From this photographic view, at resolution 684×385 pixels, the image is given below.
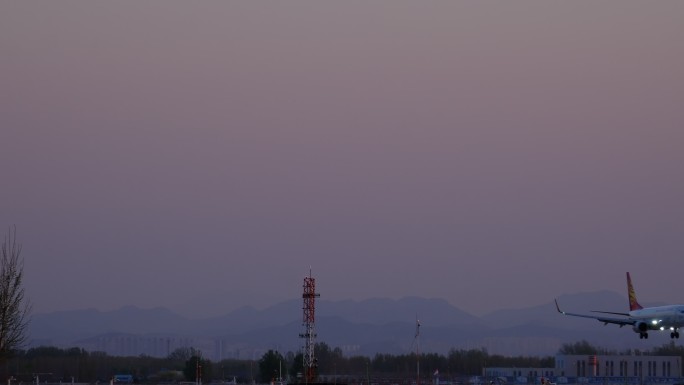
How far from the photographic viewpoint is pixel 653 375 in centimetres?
13488

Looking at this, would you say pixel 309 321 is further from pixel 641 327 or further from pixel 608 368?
pixel 608 368

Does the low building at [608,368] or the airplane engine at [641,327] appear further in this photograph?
the low building at [608,368]

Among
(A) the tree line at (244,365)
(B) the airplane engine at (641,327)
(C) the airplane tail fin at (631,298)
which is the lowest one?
(A) the tree line at (244,365)

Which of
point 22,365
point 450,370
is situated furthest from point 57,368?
point 450,370

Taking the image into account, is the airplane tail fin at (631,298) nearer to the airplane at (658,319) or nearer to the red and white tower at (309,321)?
the airplane at (658,319)

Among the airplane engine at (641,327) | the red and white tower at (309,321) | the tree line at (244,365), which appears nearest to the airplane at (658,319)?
the airplane engine at (641,327)

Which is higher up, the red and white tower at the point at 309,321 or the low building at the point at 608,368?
the red and white tower at the point at 309,321

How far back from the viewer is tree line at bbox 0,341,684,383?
443 feet

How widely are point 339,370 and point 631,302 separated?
114 ft

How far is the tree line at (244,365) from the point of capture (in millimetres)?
134875

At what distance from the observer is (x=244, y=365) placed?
160500 mm

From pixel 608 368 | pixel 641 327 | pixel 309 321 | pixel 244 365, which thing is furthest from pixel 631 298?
pixel 309 321

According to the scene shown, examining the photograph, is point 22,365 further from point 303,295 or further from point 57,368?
A: point 303,295

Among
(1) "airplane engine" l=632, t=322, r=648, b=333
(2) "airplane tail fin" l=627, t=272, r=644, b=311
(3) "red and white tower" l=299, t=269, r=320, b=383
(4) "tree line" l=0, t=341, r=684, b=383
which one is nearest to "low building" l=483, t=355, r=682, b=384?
(2) "airplane tail fin" l=627, t=272, r=644, b=311
